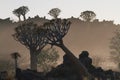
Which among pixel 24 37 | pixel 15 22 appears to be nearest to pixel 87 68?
pixel 24 37

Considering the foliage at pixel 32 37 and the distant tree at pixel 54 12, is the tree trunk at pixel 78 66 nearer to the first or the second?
the foliage at pixel 32 37

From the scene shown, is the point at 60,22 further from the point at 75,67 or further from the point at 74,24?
the point at 74,24

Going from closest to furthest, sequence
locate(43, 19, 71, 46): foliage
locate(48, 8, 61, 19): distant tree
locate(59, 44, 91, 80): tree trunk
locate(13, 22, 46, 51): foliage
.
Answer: locate(43, 19, 71, 46): foliage
locate(59, 44, 91, 80): tree trunk
locate(13, 22, 46, 51): foliage
locate(48, 8, 61, 19): distant tree

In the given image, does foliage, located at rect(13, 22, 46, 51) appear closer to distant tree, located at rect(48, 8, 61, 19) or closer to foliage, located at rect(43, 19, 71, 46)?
foliage, located at rect(43, 19, 71, 46)

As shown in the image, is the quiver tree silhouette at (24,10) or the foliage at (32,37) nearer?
the foliage at (32,37)

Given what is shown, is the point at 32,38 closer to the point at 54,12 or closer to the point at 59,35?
the point at 59,35

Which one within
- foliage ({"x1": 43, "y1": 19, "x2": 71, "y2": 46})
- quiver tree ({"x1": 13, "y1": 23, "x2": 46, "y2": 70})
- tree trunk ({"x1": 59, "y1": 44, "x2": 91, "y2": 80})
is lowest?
tree trunk ({"x1": 59, "y1": 44, "x2": 91, "y2": 80})

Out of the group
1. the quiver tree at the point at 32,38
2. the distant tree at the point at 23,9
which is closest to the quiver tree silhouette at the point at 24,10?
the distant tree at the point at 23,9

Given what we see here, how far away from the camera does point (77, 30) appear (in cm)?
18188

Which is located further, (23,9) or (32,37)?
(23,9)

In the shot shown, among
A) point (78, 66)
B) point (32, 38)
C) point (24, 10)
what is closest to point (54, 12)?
point (24, 10)

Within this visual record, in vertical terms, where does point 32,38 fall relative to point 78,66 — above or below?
above

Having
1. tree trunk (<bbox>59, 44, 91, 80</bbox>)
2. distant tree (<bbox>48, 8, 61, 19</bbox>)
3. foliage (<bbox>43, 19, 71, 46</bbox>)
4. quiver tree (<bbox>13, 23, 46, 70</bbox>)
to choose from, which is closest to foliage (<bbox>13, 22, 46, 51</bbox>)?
quiver tree (<bbox>13, 23, 46, 70</bbox>)

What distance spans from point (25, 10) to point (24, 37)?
285 ft
